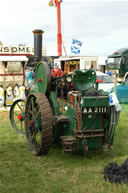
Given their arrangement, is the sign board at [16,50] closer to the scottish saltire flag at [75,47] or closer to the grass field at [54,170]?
the grass field at [54,170]

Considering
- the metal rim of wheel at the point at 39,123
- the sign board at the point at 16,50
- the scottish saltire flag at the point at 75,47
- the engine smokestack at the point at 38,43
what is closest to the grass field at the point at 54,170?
the metal rim of wheel at the point at 39,123

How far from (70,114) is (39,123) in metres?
0.67

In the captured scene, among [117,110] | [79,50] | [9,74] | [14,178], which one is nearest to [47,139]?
[14,178]

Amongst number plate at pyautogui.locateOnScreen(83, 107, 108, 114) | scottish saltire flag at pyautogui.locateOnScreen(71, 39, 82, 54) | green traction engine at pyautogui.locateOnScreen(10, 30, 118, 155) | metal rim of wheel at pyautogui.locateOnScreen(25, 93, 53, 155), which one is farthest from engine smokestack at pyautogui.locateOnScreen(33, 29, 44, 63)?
scottish saltire flag at pyautogui.locateOnScreen(71, 39, 82, 54)

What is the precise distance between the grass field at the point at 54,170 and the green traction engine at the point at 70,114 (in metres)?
0.21

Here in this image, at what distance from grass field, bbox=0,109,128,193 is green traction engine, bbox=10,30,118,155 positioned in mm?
207

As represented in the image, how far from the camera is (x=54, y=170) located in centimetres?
382

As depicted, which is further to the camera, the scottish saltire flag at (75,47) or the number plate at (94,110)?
the scottish saltire flag at (75,47)

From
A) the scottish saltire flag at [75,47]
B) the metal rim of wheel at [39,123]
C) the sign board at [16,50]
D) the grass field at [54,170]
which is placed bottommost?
the grass field at [54,170]

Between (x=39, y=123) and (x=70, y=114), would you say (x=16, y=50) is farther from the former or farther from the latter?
(x=70, y=114)

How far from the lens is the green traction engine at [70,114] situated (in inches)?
153

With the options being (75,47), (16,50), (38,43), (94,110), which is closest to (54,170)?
(94,110)

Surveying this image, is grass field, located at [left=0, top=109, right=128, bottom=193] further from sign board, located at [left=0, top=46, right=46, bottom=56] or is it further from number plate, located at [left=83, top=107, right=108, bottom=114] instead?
sign board, located at [left=0, top=46, right=46, bottom=56]

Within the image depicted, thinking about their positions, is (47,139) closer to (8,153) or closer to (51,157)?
(51,157)
